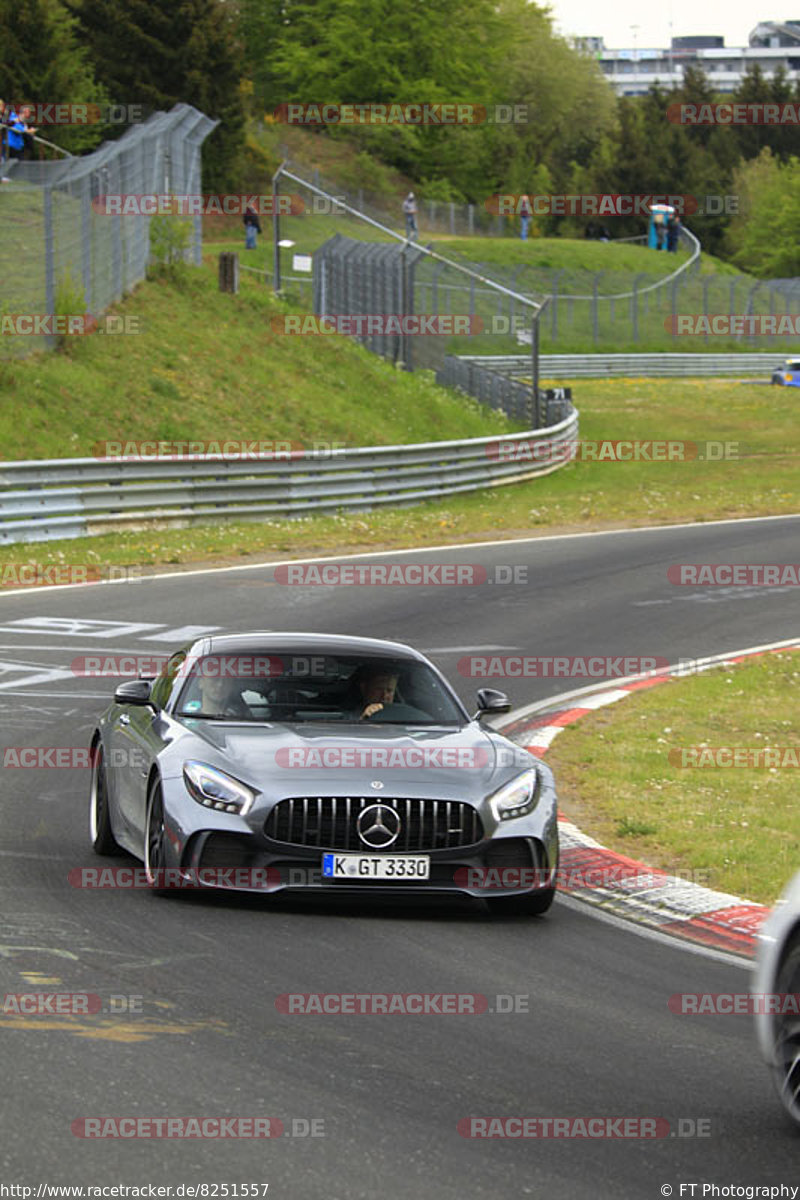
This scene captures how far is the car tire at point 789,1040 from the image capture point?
5547 mm

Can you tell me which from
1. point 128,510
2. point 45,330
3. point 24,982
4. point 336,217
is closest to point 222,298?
point 45,330

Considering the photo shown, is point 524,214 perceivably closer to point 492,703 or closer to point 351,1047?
point 492,703

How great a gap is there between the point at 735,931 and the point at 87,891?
313cm

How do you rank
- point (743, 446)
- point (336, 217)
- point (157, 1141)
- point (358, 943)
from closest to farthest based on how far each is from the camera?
point (157, 1141)
point (358, 943)
point (743, 446)
point (336, 217)

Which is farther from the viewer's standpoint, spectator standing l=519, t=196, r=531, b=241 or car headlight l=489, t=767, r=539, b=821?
spectator standing l=519, t=196, r=531, b=241

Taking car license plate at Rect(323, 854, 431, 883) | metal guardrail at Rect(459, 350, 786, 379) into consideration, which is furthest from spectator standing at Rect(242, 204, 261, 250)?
car license plate at Rect(323, 854, 431, 883)

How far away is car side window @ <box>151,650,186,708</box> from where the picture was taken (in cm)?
1016

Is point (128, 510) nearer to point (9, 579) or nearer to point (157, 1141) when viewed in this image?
point (9, 579)

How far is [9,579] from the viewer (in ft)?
73.8

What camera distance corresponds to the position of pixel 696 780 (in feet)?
42.5

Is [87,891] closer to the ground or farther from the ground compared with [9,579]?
farther from the ground

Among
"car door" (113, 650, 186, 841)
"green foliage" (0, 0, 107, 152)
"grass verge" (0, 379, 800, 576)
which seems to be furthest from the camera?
"green foliage" (0, 0, 107, 152)

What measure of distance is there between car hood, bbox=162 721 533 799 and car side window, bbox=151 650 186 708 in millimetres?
→ 633

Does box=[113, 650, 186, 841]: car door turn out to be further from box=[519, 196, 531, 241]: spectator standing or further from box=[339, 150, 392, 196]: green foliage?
box=[339, 150, 392, 196]: green foliage
